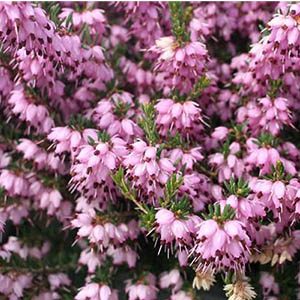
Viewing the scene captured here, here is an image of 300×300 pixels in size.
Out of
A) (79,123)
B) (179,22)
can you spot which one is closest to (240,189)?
(79,123)

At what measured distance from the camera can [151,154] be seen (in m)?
2.70

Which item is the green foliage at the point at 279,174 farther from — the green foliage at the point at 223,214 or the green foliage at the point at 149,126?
the green foliage at the point at 149,126

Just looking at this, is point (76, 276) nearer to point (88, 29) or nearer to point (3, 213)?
point (3, 213)

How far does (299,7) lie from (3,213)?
1733 mm

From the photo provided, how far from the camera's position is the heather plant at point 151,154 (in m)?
2.71

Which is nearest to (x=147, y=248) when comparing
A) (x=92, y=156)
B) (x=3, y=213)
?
(x=3, y=213)

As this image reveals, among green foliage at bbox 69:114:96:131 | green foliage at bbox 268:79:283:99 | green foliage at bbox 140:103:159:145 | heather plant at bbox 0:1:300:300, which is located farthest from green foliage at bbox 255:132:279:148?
green foliage at bbox 69:114:96:131

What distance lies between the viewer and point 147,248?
12.0 feet

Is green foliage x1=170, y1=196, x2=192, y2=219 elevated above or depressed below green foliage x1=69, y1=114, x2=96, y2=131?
below

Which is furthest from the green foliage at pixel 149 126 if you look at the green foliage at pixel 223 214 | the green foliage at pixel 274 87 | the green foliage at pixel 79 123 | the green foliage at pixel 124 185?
the green foliage at pixel 274 87

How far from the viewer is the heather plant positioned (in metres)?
2.71

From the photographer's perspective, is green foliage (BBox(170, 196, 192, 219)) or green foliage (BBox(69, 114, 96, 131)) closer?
green foliage (BBox(170, 196, 192, 219))

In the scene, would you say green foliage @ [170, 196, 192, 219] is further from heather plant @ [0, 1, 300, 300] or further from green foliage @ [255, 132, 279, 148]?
green foliage @ [255, 132, 279, 148]

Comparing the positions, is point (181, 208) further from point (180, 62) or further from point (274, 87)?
point (274, 87)
